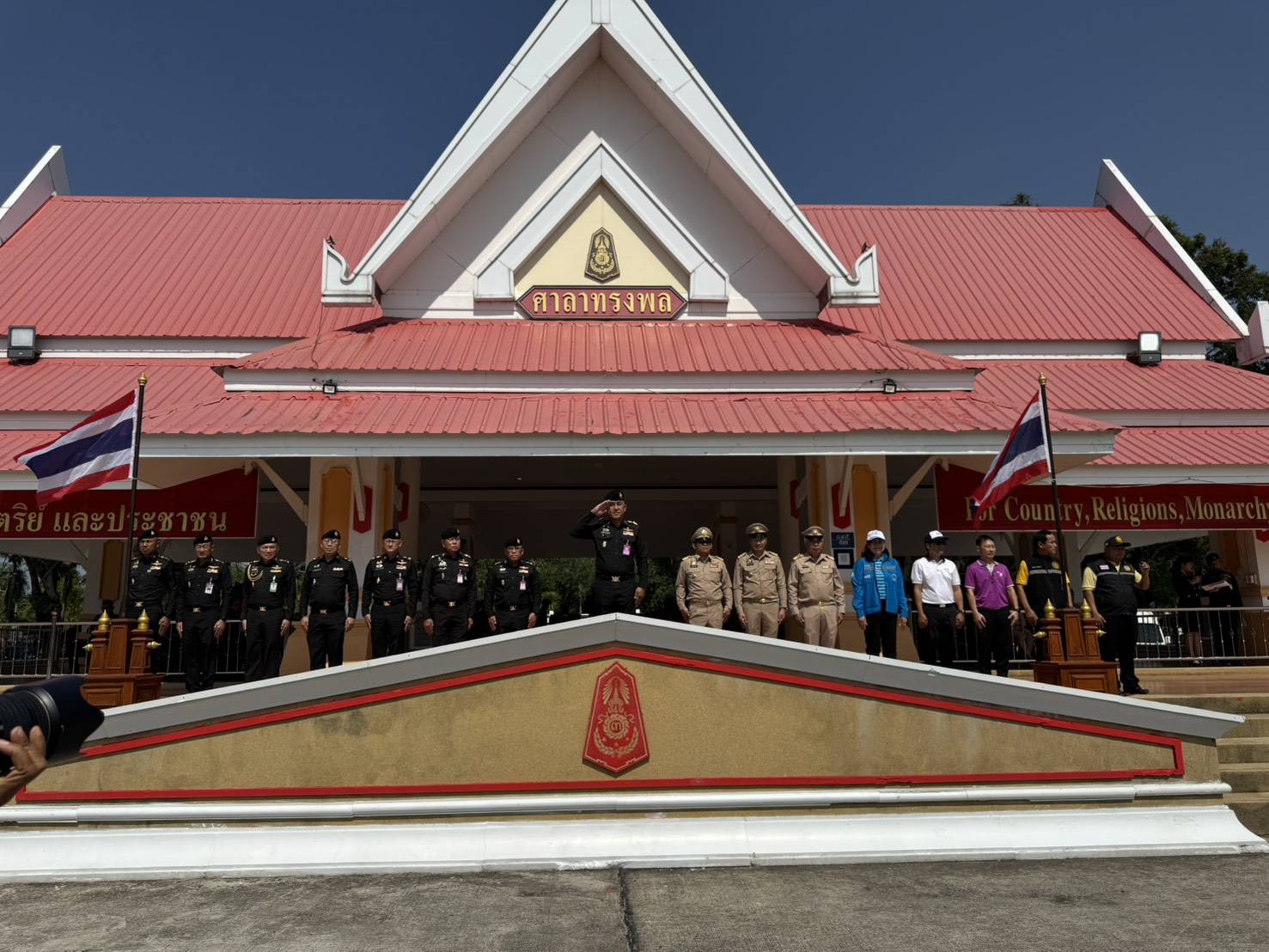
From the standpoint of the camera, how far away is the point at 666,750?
666cm

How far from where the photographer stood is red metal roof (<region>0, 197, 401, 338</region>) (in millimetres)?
13977

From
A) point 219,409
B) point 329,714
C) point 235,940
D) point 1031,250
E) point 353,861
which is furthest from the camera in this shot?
point 1031,250

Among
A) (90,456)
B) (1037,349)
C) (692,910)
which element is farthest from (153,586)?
(1037,349)

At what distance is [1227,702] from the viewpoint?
8.62 m

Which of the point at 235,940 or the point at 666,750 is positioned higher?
the point at 666,750

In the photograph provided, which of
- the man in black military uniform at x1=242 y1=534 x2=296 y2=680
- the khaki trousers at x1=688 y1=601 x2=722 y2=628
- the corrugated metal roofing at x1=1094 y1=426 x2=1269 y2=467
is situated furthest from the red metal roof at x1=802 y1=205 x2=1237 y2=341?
the man in black military uniform at x1=242 y1=534 x2=296 y2=680

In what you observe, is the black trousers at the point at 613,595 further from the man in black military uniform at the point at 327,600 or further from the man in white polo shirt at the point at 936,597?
the man in white polo shirt at the point at 936,597

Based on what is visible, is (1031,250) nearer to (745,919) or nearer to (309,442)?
(309,442)

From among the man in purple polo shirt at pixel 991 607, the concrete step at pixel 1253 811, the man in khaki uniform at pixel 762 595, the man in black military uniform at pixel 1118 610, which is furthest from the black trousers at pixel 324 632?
the concrete step at pixel 1253 811

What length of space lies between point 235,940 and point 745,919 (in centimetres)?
255

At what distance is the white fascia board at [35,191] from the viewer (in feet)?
51.7

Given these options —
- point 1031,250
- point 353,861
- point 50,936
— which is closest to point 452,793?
point 353,861

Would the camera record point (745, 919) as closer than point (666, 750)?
Yes

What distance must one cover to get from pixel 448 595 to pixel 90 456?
3.46 m
